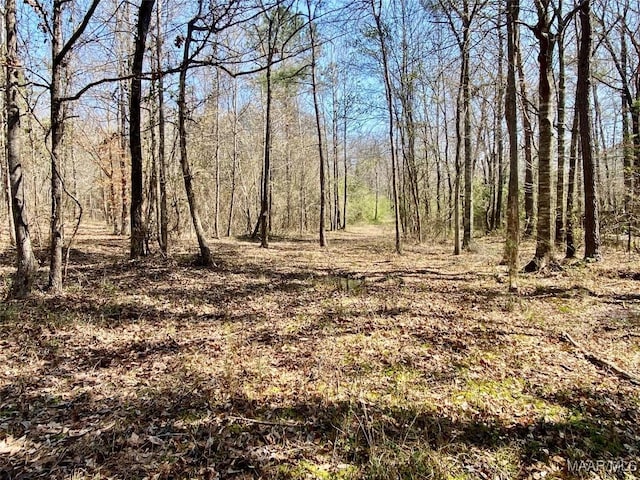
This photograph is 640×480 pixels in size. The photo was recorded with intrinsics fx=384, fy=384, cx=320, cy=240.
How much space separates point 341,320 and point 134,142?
6.79 m

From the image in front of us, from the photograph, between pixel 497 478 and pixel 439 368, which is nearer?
pixel 497 478

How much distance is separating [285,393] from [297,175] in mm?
24202

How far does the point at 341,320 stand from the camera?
575cm

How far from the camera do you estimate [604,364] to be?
4.13 meters

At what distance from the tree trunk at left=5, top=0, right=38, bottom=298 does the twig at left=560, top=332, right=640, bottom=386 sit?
25.8 feet

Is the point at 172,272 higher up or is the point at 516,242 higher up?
the point at 516,242

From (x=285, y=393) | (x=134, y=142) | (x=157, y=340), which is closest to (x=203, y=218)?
(x=134, y=142)

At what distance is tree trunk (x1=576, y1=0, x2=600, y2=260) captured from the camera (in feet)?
28.1

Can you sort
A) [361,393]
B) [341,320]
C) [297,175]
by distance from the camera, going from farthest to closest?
[297,175]
[341,320]
[361,393]

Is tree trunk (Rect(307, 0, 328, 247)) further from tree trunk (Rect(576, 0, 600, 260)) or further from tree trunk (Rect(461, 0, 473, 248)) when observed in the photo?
tree trunk (Rect(576, 0, 600, 260))

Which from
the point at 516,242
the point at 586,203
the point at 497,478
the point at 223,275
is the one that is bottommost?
the point at 497,478

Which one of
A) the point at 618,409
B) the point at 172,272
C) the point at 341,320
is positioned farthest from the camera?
the point at 172,272

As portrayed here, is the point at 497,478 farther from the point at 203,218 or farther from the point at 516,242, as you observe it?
the point at 203,218

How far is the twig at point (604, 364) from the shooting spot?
12.4 ft
